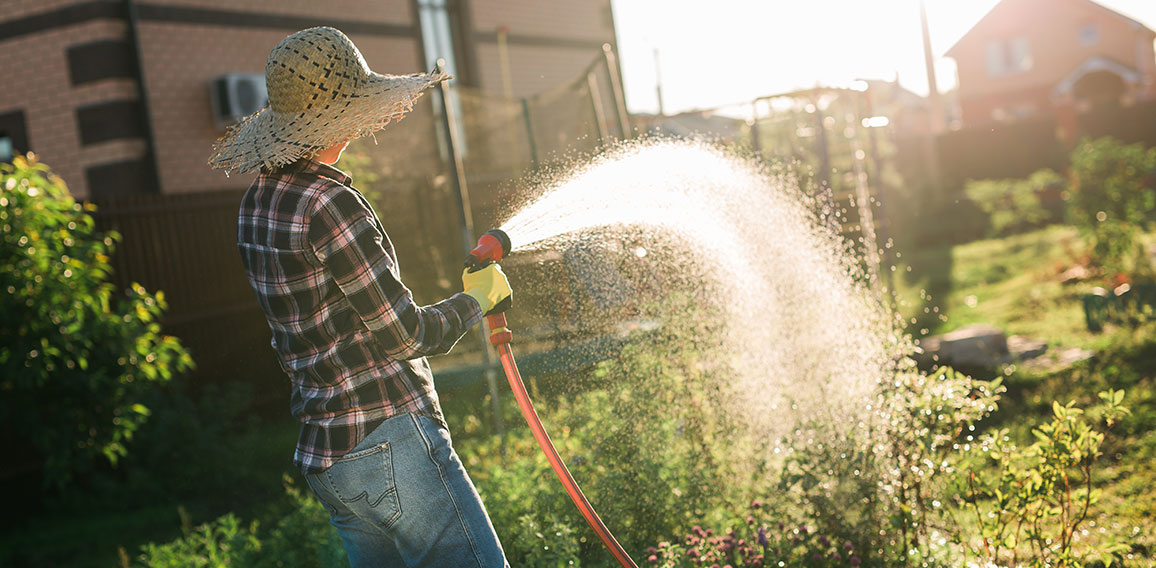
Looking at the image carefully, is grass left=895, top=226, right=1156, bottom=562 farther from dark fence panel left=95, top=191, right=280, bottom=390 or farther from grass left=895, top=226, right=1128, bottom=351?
dark fence panel left=95, top=191, right=280, bottom=390

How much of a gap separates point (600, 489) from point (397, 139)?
5.06 m

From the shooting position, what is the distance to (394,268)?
85.3 inches

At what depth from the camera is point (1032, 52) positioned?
3912cm

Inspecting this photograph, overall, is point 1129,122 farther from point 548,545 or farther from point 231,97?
point 548,545

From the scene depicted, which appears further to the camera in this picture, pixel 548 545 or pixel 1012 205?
pixel 1012 205

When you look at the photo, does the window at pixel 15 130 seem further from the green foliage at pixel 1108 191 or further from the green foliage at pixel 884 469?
the green foliage at pixel 1108 191

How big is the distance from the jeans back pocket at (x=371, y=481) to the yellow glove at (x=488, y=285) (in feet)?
1.43

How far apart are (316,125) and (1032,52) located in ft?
138

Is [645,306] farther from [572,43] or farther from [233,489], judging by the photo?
[572,43]

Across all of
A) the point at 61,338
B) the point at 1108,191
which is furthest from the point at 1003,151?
the point at 61,338

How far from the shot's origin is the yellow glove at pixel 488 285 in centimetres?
236

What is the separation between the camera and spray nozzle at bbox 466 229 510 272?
2.44m

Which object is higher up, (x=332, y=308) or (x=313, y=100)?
(x=313, y=100)

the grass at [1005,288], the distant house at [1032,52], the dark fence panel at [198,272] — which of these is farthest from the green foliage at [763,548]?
the distant house at [1032,52]
